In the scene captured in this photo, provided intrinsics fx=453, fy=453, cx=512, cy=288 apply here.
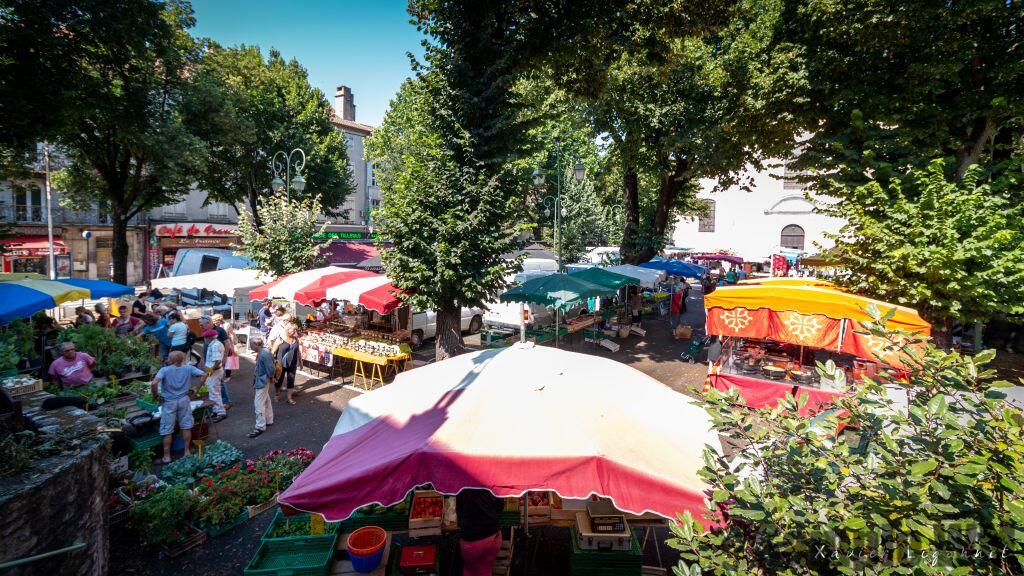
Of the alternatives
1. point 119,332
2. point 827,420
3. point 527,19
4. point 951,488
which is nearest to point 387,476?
point 827,420

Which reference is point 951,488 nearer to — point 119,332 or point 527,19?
point 527,19

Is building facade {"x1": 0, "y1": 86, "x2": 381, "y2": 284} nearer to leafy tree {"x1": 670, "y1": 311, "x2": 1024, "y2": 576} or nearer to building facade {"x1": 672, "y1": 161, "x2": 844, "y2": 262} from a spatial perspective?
leafy tree {"x1": 670, "y1": 311, "x2": 1024, "y2": 576}

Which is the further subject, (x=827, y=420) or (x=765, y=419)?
(x=765, y=419)

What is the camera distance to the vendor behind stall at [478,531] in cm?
412

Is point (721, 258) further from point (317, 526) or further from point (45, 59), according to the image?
point (45, 59)

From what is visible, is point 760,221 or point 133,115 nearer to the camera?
point 133,115

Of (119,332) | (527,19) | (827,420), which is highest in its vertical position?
(527,19)

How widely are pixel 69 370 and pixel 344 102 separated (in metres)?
43.3

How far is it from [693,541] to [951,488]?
3.76 ft

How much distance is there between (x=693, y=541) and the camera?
2.23 metres

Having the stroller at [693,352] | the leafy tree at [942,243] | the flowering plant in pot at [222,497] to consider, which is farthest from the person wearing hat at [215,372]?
the leafy tree at [942,243]

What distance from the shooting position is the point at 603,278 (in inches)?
574

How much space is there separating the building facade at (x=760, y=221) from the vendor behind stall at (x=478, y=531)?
41.4m

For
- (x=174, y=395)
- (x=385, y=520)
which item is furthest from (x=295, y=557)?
(x=174, y=395)
